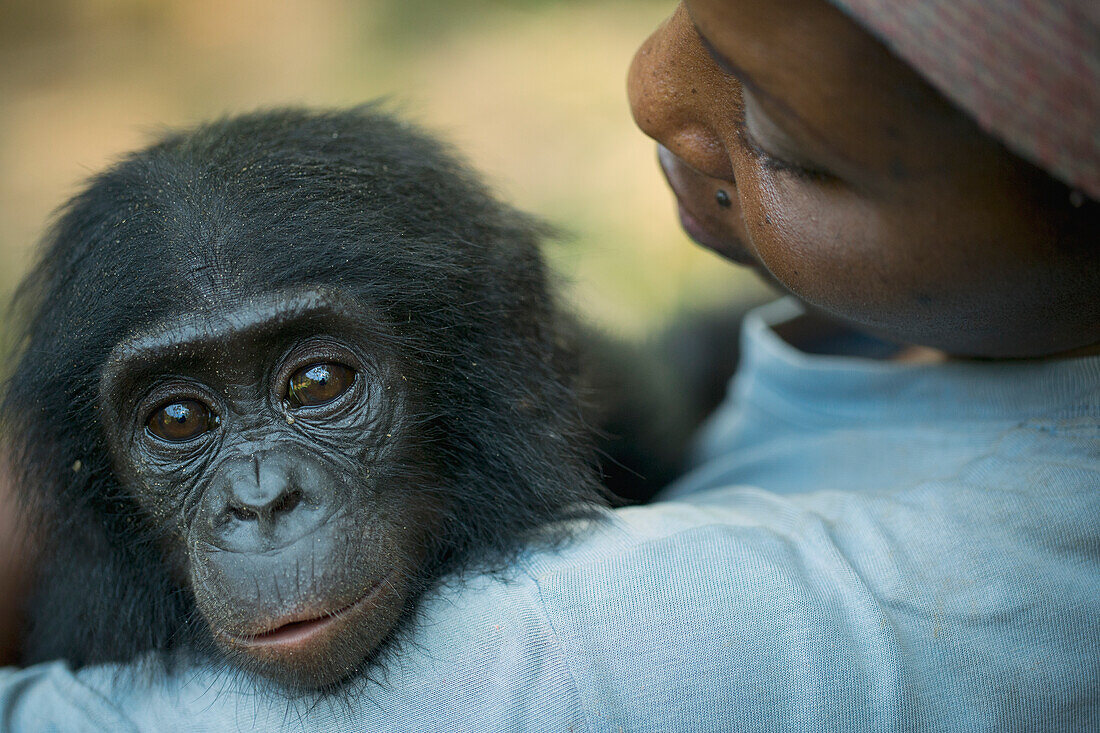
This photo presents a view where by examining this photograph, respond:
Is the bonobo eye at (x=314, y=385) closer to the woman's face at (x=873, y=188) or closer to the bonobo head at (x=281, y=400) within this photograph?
the bonobo head at (x=281, y=400)

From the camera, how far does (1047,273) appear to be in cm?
110

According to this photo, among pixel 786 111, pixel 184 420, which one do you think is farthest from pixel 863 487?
pixel 184 420

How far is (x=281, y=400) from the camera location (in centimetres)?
177

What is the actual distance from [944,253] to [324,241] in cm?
121

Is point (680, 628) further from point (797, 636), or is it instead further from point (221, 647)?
point (221, 647)

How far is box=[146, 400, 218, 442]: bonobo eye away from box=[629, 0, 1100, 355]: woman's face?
119 centimetres

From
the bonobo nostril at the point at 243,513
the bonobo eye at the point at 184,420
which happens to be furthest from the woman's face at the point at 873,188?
the bonobo eye at the point at 184,420

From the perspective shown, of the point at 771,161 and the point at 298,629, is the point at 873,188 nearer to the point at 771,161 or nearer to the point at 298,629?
the point at 771,161

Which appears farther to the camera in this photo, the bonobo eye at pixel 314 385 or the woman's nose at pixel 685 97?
the bonobo eye at pixel 314 385

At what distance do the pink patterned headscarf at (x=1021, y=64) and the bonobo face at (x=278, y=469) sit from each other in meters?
1.24

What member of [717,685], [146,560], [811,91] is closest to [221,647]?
[146,560]

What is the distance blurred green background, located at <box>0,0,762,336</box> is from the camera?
219 inches

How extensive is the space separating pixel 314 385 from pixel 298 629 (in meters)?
0.49

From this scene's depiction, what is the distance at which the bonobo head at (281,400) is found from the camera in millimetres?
1596
